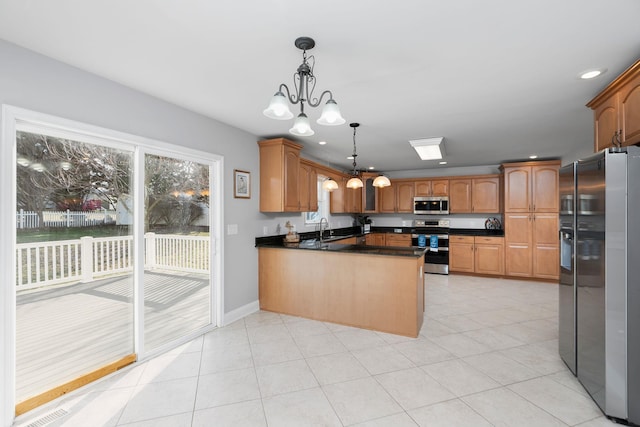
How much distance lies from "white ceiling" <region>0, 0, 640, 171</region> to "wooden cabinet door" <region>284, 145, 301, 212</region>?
970mm

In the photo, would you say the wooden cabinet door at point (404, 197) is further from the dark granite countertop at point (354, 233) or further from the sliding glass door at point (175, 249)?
the sliding glass door at point (175, 249)

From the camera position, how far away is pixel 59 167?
2227 millimetres

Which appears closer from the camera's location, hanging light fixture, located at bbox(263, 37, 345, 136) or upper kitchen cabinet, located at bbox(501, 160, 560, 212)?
hanging light fixture, located at bbox(263, 37, 345, 136)

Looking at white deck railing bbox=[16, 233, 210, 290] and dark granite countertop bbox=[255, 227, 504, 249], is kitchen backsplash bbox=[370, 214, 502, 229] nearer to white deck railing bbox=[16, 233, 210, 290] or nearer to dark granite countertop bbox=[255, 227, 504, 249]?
dark granite countertop bbox=[255, 227, 504, 249]

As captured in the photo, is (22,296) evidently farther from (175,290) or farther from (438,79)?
(438,79)

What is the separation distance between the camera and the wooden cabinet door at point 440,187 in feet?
21.5

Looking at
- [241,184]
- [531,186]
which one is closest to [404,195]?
[531,186]

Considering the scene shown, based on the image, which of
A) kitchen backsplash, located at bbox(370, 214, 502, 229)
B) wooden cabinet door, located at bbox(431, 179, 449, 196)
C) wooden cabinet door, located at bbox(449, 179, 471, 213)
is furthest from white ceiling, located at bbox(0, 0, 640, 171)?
kitchen backsplash, located at bbox(370, 214, 502, 229)

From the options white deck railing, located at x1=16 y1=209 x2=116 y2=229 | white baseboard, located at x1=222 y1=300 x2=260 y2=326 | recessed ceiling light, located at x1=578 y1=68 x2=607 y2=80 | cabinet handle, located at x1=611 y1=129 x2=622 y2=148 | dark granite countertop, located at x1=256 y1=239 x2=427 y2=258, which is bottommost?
white baseboard, located at x1=222 y1=300 x2=260 y2=326

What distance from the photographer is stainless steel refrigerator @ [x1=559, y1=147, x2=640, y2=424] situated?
6.07ft

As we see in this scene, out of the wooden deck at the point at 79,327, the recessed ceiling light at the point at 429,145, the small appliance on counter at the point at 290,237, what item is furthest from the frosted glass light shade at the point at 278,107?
the recessed ceiling light at the point at 429,145

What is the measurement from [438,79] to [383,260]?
1.91 meters

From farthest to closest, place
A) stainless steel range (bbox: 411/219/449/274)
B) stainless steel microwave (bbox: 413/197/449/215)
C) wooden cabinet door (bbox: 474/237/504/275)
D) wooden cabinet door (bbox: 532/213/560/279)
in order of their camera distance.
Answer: stainless steel microwave (bbox: 413/197/449/215), stainless steel range (bbox: 411/219/449/274), wooden cabinet door (bbox: 474/237/504/275), wooden cabinet door (bbox: 532/213/560/279)

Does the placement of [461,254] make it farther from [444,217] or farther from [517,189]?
[517,189]
